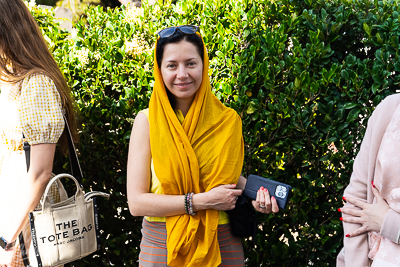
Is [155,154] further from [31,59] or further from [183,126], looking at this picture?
[31,59]

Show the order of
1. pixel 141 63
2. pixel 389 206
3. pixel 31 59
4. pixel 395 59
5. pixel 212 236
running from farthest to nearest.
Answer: pixel 141 63
pixel 395 59
pixel 31 59
pixel 212 236
pixel 389 206

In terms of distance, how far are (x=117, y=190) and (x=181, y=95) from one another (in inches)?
59.9

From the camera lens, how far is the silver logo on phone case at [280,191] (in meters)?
1.82

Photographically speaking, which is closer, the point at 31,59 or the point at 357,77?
the point at 31,59

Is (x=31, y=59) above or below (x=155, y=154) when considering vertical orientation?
above

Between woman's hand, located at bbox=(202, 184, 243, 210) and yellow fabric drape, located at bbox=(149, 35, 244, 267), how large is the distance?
0.05 m

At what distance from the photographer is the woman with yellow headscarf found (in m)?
1.86

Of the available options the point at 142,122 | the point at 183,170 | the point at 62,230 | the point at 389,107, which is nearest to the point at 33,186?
the point at 62,230

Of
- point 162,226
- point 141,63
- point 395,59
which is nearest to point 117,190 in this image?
point 141,63

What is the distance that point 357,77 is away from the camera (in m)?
2.48

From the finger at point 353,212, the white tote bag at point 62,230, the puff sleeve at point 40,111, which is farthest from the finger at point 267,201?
the puff sleeve at point 40,111

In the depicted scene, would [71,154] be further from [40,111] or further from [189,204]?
[189,204]

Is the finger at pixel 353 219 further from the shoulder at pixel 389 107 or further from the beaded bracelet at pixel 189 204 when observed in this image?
the beaded bracelet at pixel 189 204

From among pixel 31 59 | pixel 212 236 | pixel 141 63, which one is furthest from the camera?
pixel 141 63
